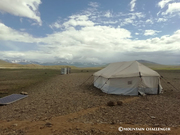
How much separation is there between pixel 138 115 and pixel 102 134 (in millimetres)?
3113

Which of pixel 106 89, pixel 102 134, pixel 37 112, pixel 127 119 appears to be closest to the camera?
pixel 102 134

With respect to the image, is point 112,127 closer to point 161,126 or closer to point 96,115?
point 96,115

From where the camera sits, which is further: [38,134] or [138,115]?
[138,115]

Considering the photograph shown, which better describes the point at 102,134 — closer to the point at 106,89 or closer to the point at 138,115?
the point at 138,115

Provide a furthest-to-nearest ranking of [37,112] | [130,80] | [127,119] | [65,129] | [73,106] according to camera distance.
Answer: [130,80], [73,106], [37,112], [127,119], [65,129]

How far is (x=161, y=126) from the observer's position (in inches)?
244

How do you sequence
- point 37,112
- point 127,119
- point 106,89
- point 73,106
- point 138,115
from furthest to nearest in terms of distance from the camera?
point 106,89 < point 73,106 < point 37,112 < point 138,115 < point 127,119

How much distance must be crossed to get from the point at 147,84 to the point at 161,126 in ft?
24.0

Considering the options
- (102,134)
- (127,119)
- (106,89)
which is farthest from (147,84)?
(102,134)

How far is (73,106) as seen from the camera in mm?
9406

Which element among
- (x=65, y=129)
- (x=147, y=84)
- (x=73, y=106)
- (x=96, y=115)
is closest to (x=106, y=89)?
(x=147, y=84)

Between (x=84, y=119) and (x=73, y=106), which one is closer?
(x=84, y=119)

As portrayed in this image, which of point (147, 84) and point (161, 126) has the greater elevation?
point (147, 84)

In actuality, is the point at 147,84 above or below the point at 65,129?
above
